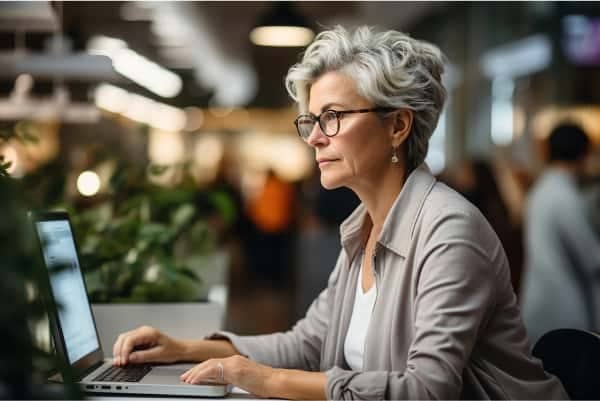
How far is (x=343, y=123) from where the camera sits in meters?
2.00

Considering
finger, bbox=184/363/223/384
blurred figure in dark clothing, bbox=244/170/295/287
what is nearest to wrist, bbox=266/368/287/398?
finger, bbox=184/363/223/384

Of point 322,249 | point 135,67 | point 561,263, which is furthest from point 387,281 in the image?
point 322,249

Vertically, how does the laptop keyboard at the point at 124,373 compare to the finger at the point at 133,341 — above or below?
below

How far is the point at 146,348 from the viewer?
2.13m

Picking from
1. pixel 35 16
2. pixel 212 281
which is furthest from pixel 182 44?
pixel 35 16

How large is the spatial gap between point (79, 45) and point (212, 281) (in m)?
3.42

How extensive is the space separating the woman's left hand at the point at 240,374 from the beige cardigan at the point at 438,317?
14 centimetres

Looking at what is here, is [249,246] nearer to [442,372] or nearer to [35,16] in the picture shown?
[35,16]

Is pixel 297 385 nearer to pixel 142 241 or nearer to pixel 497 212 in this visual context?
pixel 142 241

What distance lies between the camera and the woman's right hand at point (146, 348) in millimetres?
2090

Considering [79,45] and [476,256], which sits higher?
[79,45]

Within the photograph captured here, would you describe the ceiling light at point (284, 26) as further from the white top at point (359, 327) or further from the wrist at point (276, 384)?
the wrist at point (276, 384)

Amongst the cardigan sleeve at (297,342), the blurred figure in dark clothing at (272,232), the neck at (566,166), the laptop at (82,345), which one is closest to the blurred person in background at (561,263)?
the neck at (566,166)

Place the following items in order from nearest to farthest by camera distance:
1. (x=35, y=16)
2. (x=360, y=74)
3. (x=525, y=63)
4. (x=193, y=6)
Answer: (x=360, y=74), (x=35, y=16), (x=193, y=6), (x=525, y=63)
